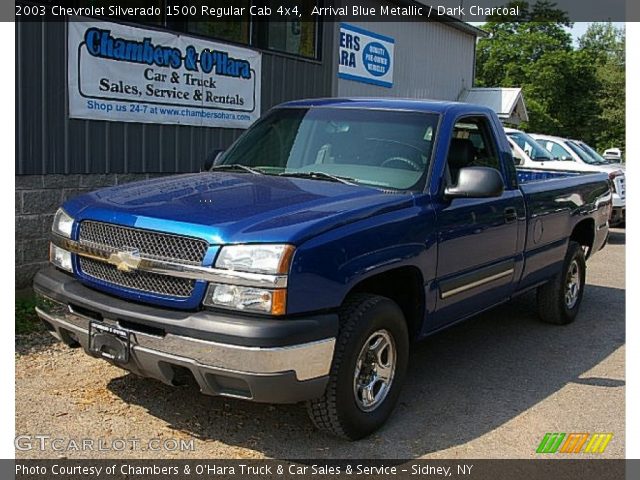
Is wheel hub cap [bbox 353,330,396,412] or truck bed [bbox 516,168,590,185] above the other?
truck bed [bbox 516,168,590,185]

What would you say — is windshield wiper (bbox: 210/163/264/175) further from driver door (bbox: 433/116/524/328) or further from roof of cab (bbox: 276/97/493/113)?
driver door (bbox: 433/116/524/328)

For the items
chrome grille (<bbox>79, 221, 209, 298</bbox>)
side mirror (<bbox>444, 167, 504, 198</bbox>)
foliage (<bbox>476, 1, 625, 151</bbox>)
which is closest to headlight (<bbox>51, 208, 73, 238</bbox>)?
chrome grille (<bbox>79, 221, 209, 298</bbox>)

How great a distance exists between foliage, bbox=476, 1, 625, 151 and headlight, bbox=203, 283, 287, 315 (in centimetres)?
3997

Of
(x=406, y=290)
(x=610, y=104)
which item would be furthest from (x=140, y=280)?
(x=610, y=104)

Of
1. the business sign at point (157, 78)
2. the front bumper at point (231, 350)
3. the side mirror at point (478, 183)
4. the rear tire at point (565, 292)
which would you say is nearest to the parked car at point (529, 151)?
the business sign at point (157, 78)

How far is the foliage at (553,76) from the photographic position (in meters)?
43.3

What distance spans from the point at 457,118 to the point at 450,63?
15.2 m

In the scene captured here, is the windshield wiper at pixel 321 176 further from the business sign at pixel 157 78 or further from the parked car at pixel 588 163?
the parked car at pixel 588 163

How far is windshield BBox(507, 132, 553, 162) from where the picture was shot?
14328mm

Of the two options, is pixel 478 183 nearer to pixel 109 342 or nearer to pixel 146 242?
pixel 146 242

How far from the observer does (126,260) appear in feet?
13.0

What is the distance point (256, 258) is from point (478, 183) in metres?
1.79

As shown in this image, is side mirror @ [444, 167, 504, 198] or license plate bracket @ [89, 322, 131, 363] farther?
side mirror @ [444, 167, 504, 198]

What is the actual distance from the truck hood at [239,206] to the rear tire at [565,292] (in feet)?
9.95
